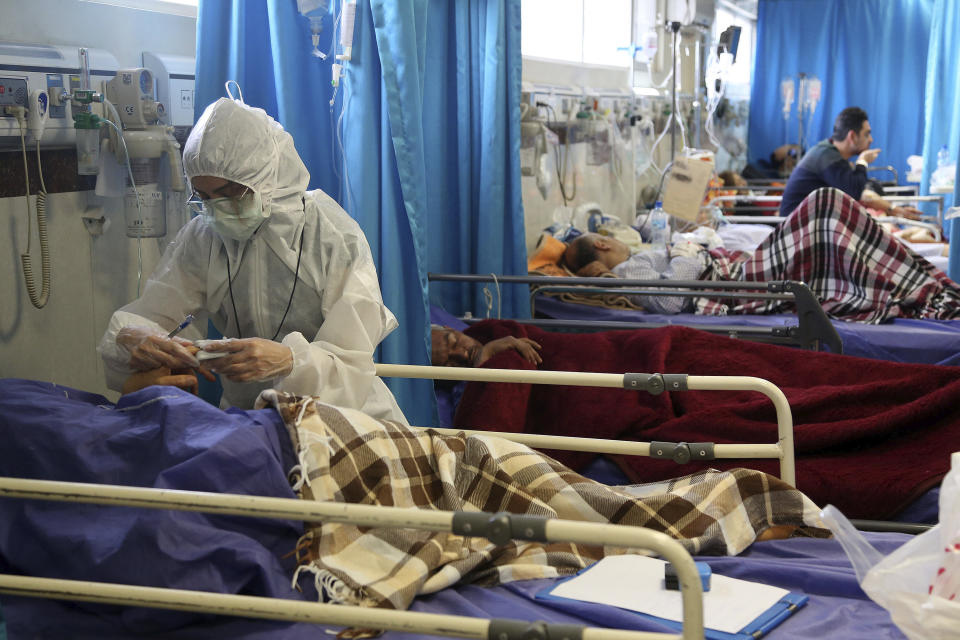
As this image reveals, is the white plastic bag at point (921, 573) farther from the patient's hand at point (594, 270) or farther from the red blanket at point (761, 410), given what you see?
the patient's hand at point (594, 270)

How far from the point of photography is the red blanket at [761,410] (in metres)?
2.64

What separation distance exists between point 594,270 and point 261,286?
2.48 meters

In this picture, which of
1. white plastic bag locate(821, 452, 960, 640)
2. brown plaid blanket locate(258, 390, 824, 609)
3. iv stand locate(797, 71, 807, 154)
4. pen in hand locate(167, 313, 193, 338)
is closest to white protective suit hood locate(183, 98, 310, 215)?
pen in hand locate(167, 313, 193, 338)

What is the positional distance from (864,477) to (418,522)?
1.65m

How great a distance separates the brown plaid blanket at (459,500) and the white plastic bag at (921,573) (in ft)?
1.95

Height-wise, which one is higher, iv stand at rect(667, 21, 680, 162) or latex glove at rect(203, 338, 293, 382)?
iv stand at rect(667, 21, 680, 162)

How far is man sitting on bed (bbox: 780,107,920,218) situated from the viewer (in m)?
6.34

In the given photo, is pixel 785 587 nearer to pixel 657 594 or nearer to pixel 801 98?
pixel 657 594

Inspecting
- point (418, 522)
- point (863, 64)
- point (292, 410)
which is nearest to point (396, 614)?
point (418, 522)

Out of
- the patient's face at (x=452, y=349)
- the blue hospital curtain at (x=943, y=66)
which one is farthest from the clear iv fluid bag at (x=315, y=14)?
the blue hospital curtain at (x=943, y=66)

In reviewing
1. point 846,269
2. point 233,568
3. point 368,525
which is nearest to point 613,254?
point 846,269

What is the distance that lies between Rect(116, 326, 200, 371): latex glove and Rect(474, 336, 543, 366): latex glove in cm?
135

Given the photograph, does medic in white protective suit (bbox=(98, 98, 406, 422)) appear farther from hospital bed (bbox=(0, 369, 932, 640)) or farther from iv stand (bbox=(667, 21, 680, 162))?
iv stand (bbox=(667, 21, 680, 162))

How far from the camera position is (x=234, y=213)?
2439mm
